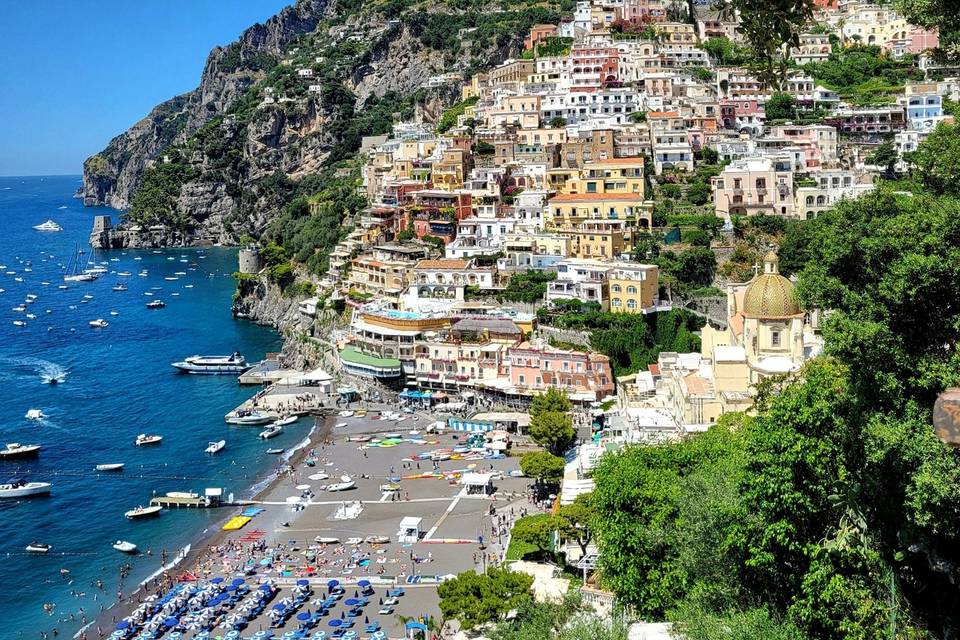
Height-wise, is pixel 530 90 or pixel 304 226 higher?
pixel 530 90

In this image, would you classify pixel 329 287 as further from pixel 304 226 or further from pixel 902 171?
pixel 902 171

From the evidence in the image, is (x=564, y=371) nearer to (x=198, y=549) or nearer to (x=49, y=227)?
(x=198, y=549)

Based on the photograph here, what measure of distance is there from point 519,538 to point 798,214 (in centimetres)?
3243

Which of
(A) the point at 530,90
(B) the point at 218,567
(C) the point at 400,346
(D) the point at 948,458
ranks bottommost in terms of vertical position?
(B) the point at 218,567

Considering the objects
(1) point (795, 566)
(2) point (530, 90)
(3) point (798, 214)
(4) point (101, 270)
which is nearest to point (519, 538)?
(1) point (795, 566)

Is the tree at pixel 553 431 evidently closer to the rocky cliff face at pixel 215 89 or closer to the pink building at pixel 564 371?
the pink building at pixel 564 371

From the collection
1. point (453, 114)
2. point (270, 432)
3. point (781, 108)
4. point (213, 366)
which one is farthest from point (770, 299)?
point (453, 114)

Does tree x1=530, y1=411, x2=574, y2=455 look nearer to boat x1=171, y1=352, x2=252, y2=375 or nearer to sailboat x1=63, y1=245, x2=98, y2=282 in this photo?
boat x1=171, y1=352, x2=252, y2=375

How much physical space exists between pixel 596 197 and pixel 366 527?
2786 centimetres

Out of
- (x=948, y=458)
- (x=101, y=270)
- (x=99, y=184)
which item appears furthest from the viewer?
(x=99, y=184)

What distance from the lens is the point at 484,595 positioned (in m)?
23.8

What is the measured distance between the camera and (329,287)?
212ft

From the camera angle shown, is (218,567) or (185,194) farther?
(185,194)

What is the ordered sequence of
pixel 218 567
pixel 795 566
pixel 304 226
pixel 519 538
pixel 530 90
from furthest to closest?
pixel 304 226
pixel 530 90
pixel 218 567
pixel 519 538
pixel 795 566
